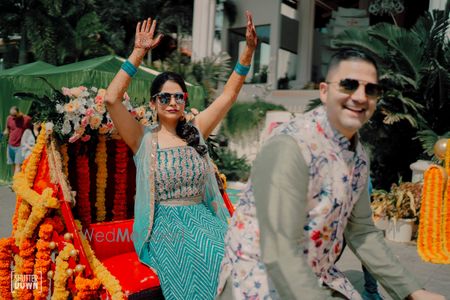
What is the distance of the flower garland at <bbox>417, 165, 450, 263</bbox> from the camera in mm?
5664

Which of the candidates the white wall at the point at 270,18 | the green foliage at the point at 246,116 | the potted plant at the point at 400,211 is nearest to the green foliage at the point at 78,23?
the white wall at the point at 270,18

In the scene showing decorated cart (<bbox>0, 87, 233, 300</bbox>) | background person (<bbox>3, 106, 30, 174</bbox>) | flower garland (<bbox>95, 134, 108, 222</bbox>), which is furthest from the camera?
background person (<bbox>3, 106, 30, 174</bbox>)

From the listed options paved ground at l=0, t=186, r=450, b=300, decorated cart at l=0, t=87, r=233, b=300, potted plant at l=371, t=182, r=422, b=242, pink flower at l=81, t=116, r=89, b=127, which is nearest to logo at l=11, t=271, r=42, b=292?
decorated cart at l=0, t=87, r=233, b=300

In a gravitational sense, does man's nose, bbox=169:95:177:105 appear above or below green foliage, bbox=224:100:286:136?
above

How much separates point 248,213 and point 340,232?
33 cm

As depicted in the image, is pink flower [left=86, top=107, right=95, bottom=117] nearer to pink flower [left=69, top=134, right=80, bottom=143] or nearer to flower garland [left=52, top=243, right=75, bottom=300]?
pink flower [left=69, top=134, right=80, bottom=143]

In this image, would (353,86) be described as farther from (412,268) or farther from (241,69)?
→ (412,268)

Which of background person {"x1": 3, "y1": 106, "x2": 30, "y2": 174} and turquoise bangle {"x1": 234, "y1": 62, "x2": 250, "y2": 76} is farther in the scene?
background person {"x1": 3, "y1": 106, "x2": 30, "y2": 174}

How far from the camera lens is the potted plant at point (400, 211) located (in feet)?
21.7

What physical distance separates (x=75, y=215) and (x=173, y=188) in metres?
0.94

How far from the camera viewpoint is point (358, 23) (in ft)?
53.4

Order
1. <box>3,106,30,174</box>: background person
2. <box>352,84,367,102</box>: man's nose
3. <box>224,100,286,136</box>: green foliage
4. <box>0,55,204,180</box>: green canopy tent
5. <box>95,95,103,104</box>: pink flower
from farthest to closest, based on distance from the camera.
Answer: <box>224,100,286,136</box>: green foliage, <box>3,106,30,174</box>: background person, <box>0,55,204,180</box>: green canopy tent, <box>95,95,103,104</box>: pink flower, <box>352,84,367,102</box>: man's nose

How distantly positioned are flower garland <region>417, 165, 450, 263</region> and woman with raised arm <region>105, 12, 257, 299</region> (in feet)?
11.1

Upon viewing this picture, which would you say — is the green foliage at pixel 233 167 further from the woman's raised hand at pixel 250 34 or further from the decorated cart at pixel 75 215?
the woman's raised hand at pixel 250 34
